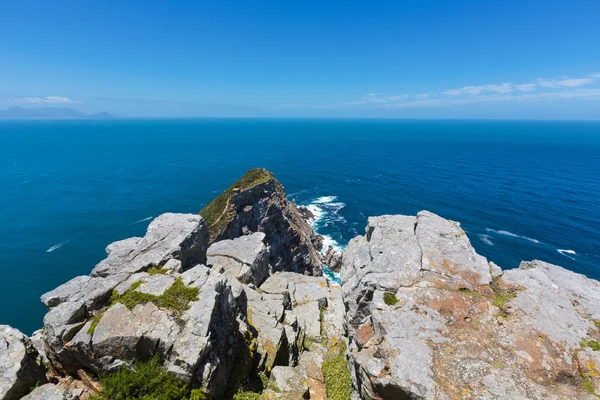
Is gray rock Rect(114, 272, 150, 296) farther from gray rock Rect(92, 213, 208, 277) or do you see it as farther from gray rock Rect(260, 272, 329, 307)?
gray rock Rect(260, 272, 329, 307)

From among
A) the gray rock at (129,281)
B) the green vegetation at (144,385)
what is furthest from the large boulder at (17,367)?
the gray rock at (129,281)

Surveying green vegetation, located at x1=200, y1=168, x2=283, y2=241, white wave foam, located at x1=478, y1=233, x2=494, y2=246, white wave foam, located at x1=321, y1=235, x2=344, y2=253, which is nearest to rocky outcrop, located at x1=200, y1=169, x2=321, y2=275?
green vegetation, located at x1=200, y1=168, x2=283, y2=241

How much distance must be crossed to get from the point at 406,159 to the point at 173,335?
204 meters

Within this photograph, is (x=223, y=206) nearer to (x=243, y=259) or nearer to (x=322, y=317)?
(x=243, y=259)

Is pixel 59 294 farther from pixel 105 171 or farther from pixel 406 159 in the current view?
pixel 406 159

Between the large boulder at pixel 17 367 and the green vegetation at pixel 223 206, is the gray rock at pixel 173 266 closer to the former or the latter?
the large boulder at pixel 17 367

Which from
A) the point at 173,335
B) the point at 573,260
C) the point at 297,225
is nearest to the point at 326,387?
the point at 173,335

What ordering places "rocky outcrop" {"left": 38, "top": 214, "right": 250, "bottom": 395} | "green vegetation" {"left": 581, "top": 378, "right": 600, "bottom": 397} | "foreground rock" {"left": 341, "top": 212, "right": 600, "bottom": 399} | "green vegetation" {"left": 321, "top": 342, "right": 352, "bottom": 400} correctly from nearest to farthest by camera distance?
"green vegetation" {"left": 581, "top": 378, "right": 600, "bottom": 397} < "foreground rock" {"left": 341, "top": 212, "right": 600, "bottom": 399} < "rocky outcrop" {"left": 38, "top": 214, "right": 250, "bottom": 395} < "green vegetation" {"left": 321, "top": 342, "right": 352, "bottom": 400}

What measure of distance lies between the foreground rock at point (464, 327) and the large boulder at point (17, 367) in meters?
13.8

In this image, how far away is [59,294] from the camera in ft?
51.7

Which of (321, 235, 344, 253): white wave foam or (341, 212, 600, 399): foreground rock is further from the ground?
(341, 212, 600, 399): foreground rock

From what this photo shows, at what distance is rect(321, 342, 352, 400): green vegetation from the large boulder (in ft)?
46.5

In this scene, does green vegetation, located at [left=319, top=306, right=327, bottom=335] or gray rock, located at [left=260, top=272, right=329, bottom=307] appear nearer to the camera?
green vegetation, located at [left=319, top=306, right=327, bottom=335]

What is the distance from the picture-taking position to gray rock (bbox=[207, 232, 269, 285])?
28.0 meters
